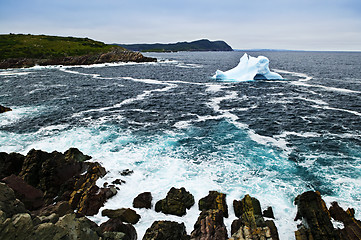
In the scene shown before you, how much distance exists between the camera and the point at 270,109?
1515 inches

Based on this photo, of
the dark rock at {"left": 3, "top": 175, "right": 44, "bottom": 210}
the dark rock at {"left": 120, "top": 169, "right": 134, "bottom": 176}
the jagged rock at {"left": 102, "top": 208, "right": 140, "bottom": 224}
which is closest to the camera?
the jagged rock at {"left": 102, "top": 208, "right": 140, "bottom": 224}

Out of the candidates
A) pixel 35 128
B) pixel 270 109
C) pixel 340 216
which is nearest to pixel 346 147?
pixel 340 216

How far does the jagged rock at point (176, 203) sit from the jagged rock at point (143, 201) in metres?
0.67

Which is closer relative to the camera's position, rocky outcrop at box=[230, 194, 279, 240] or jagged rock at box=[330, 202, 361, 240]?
rocky outcrop at box=[230, 194, 279, 240]

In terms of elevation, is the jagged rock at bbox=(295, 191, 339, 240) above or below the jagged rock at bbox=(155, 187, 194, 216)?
above

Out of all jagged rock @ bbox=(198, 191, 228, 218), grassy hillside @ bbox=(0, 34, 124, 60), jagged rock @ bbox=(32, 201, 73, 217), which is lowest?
jagged rock @ bbox=(198, 191, 228, 218)

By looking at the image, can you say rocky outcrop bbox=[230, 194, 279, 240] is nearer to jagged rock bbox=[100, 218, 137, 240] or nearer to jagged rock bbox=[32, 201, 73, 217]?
jagged rock bbox=[100, 218, 137, 240]

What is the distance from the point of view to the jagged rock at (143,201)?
1508 centimetres

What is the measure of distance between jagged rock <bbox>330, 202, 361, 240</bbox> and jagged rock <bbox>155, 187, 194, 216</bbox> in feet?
28.8

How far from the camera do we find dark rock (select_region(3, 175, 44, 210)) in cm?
1384

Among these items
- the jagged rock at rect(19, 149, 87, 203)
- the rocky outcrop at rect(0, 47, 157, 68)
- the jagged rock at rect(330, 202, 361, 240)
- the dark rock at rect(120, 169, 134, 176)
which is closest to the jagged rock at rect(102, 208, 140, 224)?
the jagged rock at rect(19, 149, 87, 203)

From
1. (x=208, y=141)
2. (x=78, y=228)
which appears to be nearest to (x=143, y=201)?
(x=78, y=228)

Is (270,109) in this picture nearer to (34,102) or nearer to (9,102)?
(34,102)

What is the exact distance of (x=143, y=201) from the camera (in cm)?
1525
